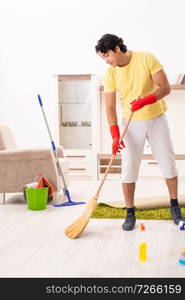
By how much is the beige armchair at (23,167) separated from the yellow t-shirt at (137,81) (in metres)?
1.32

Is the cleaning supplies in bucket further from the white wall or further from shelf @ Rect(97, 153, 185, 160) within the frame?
the white wall

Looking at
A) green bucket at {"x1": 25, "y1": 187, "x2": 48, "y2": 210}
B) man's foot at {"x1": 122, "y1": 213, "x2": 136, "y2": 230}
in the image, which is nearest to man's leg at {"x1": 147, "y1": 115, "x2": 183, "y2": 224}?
man's foot at {"x1": 122, "y1": 213, "x2": 136, "y2": 230}

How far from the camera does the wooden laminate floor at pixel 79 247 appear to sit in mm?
2373

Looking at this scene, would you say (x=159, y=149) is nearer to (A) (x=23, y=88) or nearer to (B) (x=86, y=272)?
(B) (x=86, y=272)

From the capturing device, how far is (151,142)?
309cm

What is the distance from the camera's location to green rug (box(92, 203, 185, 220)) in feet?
11.5

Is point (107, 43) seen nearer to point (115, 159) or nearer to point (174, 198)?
point (174, 198)

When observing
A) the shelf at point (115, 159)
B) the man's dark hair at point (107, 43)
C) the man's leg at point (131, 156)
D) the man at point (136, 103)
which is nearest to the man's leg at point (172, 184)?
the man at point (136, 103)

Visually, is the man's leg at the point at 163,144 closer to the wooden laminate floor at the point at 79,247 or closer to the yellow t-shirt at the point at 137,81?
the yellow t-shirt at the point at 137,81

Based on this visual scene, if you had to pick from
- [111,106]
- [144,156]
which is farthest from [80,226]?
[144,156]

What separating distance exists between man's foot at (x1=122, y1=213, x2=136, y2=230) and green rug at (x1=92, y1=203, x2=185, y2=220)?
28 cm

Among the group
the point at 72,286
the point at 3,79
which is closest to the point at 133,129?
the point at 72,286

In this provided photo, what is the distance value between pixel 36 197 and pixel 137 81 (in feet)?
4.91

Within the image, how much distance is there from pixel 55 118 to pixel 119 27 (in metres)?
1.48
